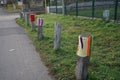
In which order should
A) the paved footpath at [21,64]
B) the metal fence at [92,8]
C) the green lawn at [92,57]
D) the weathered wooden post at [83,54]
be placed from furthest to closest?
the metal fence at [92,8] → the paved footpath at [21,64] → the green lawn at [92,57] → the weathered wooden post at [83,54]

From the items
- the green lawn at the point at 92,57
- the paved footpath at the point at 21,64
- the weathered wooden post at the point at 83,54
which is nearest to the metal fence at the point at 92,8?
the green lawn at the point at 92,57

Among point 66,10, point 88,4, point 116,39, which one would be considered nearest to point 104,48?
point 116,39

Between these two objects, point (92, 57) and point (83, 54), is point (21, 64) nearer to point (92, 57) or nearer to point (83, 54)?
point (92, 57)

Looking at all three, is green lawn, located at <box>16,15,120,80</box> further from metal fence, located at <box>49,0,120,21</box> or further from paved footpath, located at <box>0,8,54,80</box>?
metal fence, located at <box>49,0,120,21</box>

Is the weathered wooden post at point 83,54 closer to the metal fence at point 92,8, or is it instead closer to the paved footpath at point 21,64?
the paved footpath at point 21,64

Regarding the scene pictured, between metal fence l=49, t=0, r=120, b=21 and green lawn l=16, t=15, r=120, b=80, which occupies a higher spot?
metal fence l=49, t=0, r=120, b=21

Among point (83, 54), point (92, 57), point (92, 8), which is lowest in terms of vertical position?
point (92, 57)

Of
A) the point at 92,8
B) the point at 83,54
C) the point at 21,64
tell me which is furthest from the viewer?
the point at 92,8

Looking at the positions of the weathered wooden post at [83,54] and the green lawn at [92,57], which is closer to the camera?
the weathered wooden post at [83,54]

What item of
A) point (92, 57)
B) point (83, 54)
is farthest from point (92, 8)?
point (83, 54)

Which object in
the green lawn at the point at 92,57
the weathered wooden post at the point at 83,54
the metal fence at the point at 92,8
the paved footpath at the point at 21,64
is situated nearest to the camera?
the weathered wooden post at the point at 83,54

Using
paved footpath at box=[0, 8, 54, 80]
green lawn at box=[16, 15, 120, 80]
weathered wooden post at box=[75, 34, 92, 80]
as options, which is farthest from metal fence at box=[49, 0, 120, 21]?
weathered wooden post at box=[75, 34, 92, 80]

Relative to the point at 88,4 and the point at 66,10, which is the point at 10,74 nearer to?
the point at 88,4

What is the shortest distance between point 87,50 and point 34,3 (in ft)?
162
